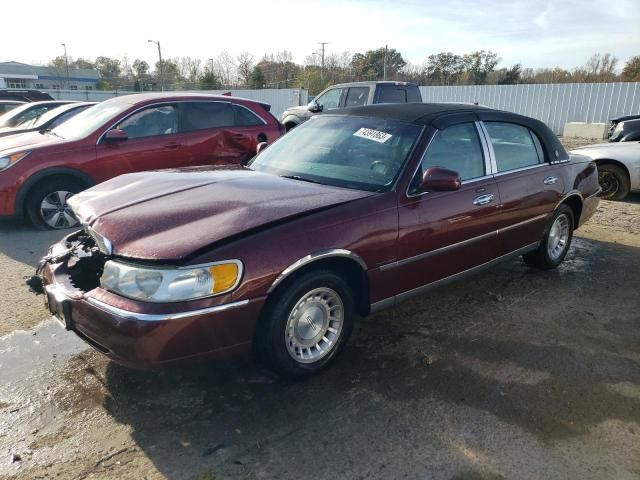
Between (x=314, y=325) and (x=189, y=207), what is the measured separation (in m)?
1.06

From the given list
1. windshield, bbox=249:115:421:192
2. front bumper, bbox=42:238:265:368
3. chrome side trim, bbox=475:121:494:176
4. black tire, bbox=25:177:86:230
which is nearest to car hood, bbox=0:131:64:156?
black tire, bbox=25:177:86:230

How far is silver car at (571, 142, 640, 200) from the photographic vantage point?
820 centimetres

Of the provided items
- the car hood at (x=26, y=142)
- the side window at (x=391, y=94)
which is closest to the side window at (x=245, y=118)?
the car hood at (x=26, y=142)

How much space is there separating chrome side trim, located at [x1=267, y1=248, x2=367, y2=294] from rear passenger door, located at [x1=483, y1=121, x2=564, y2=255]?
170cm

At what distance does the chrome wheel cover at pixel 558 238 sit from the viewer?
507 cm

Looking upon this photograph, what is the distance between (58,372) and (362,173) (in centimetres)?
243

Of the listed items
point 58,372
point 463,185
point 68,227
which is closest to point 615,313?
point 463,185

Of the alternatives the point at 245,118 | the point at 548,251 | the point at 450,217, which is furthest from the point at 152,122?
the point at 548,251

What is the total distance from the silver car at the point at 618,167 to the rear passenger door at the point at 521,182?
416cm

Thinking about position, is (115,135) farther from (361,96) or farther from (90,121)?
(361,96)

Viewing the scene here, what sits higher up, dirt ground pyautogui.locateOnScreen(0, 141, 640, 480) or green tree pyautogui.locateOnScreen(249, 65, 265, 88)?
green tree pyautogui.locateOnScreen(249, 65, 265, 88)

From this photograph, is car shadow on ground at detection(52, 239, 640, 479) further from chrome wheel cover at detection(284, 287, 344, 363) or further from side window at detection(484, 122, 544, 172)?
side window at detection(484, 122, 544, 172)

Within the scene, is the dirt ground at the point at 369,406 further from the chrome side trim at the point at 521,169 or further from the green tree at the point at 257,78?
the green tree at the point at 257,78

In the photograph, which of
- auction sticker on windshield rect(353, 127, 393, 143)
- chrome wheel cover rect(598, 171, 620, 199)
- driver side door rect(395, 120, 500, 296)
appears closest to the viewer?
driver side door rect(395, 120, 500, 296)
